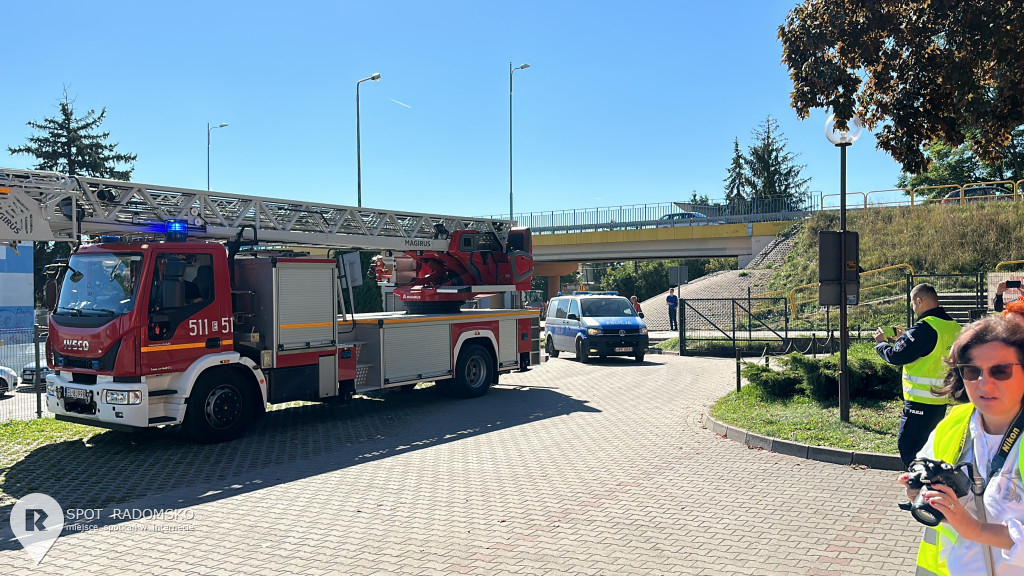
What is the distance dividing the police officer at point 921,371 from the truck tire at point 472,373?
28.5ft

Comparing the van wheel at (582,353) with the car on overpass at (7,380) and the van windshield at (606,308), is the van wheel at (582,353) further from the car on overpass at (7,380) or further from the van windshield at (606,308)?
the car on overpass at (7,380)

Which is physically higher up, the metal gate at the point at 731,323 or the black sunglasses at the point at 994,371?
the black sunglasses at the point at 994,371

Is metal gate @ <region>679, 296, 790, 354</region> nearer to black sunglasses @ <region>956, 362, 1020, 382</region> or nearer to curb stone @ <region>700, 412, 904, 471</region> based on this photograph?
curb stone @ <region>700, 412, 904, 471</region>

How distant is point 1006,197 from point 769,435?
94.8 ft

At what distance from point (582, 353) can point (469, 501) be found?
1367 cm

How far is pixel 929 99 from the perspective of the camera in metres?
10.0

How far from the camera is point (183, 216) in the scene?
10.5m

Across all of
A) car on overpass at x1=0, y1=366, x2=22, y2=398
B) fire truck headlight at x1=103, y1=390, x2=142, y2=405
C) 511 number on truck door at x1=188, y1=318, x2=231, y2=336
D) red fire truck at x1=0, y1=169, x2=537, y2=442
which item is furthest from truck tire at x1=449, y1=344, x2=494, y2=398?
car on overpass at x1=0, y1=366, x2=22, y2=398

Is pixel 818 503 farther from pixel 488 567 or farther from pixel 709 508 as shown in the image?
pixel 488 567

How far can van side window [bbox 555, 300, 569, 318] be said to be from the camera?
2206 cm

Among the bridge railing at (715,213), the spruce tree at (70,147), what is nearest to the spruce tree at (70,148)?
the spruce tree at (70,147)

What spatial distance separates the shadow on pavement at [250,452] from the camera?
784 cm

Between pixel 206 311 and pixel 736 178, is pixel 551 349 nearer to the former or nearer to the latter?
pixel 206 311

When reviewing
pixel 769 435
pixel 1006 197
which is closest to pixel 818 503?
pixel 769 435
